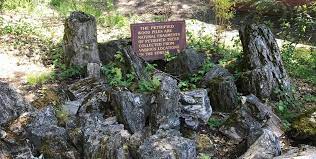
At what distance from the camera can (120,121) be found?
649cm

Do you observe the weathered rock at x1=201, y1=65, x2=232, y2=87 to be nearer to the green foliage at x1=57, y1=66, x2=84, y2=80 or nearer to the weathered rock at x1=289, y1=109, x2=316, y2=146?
the weathered rock at x1=289, y1=109, x2=316, y2=146

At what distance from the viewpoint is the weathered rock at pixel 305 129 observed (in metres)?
6.59

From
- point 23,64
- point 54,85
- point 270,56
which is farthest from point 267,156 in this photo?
point 23,64

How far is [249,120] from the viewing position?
6.84 meters

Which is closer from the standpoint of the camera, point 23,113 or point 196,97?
point 23,113

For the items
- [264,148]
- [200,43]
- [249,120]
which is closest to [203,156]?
[264,148]

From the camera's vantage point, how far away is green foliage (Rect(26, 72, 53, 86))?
26.0 ft

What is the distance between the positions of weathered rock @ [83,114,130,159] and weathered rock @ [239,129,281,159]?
1.71m

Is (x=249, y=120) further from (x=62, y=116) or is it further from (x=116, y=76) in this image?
(x=62, y=116)

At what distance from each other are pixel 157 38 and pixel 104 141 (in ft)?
11.9

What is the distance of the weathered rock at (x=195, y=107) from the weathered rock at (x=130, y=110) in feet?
2.27

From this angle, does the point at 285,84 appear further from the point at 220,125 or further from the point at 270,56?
the point at 220,125

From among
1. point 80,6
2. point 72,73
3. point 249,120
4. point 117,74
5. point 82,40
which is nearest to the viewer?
point 249,120

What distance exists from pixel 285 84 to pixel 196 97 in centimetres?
206
